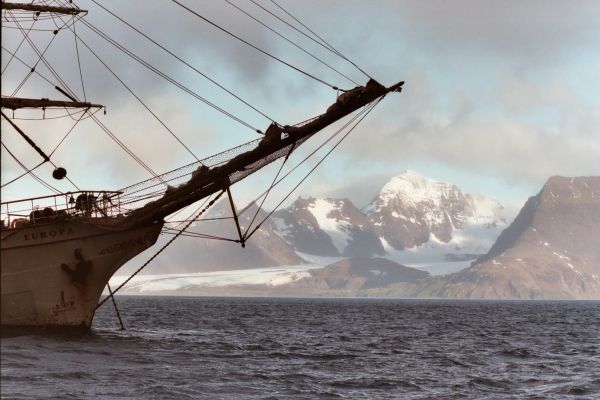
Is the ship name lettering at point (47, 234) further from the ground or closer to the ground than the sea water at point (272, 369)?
further from the ground

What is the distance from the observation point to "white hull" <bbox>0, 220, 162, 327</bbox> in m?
38.2

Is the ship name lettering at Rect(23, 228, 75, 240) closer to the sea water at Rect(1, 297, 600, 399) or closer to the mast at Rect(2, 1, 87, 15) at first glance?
the sea water at Rect(1, 297, 600, 399)

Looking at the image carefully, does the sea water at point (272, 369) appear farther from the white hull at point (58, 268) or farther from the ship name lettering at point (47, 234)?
the ship name lettering at point (47, 234)

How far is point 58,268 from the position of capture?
128 ft

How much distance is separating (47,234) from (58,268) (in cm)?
162

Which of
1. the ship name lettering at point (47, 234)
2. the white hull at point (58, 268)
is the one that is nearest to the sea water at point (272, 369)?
the white hull at point (58, 268)

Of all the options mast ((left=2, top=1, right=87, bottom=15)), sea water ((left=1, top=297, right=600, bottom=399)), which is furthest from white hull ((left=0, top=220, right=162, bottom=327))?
mast ((left=2, top=1, right=87, bottom=15))

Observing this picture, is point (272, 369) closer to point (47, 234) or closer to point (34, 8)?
point (47, 234)

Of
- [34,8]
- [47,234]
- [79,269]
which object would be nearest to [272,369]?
[79,269]

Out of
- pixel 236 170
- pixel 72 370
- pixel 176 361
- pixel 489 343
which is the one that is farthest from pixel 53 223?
pixel 489 343

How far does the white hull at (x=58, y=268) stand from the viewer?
38219 mm

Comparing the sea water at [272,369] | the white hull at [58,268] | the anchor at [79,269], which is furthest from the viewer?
the anchor at [79,269]

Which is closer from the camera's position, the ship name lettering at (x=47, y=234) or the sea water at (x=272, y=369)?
the sea water at (x=272, y=369)

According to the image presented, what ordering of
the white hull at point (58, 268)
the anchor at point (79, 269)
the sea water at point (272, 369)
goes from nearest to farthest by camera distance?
the sea water at point (272, 369), the white hull at point (58, 268), the anchor at point (79, 269)
